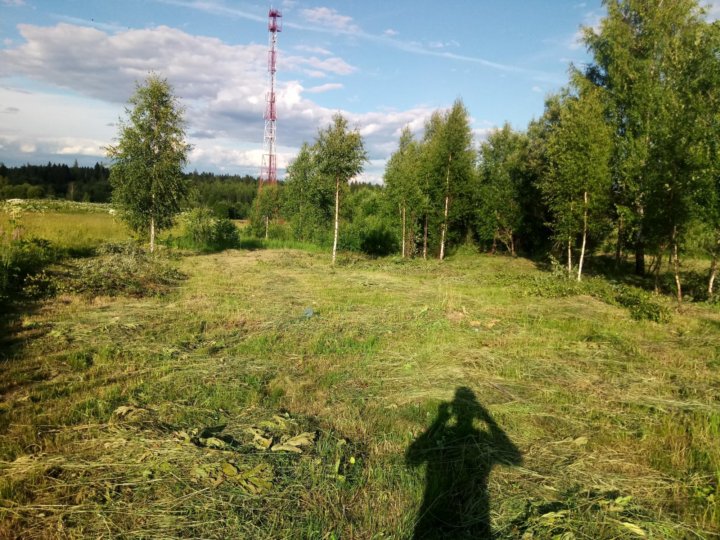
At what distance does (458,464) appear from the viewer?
4.38 meters

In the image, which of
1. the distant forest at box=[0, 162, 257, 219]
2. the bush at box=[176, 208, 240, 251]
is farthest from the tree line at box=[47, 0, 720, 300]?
the distant forest at box=[0, 162, 257, 219]

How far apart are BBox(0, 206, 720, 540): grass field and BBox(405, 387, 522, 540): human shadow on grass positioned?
0.07 feet

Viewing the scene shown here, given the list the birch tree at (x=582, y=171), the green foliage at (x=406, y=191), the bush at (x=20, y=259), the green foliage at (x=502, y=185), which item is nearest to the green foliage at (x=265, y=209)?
the green foliage at (x=406, y=191)

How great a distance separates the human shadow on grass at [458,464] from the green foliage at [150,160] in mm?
18178

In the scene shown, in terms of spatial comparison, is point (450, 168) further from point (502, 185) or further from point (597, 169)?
point (597, 169)

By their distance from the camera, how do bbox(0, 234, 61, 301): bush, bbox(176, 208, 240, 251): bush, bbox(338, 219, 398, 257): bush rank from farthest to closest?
bbox(338, 219, 398, 257): bush → bbox(176, 208, 240, 251): bush → bbox(0, 234, 61, 301): bush

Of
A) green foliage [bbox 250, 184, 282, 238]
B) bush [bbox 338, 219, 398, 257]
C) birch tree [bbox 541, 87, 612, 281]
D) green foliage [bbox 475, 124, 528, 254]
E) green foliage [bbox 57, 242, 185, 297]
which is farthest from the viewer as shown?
green foliage [bbox 250, 184, 282, 238]

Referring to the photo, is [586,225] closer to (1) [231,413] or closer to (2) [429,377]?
(2) [429,377]

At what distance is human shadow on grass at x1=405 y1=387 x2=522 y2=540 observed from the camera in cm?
360

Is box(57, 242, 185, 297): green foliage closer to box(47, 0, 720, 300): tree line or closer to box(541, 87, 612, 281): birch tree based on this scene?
box(47, 0, 720, 300): tree line

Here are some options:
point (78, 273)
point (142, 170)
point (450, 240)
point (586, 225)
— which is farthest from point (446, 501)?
point (450, 240)

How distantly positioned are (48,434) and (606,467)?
19.6 feet

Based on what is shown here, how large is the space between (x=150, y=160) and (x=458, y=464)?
64.8 ft

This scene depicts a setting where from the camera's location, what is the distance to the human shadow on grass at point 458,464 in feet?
11.8
